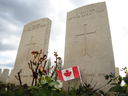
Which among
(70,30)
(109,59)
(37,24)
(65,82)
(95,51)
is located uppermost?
(37,24)

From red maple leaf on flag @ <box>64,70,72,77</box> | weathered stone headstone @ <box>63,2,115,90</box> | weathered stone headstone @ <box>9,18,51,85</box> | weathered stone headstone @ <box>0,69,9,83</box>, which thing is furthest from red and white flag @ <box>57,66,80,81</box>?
weathered stone headstone @ <box>0,69,9,83</box>

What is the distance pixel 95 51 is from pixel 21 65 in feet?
9.99

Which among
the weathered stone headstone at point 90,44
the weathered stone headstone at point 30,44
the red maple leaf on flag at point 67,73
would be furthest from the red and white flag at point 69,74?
the weathered stone headstone at point 30,44

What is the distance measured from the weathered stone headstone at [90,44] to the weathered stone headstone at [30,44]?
939 mm

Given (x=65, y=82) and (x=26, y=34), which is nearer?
(x=65, y=82)

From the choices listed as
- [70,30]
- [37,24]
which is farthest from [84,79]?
[37,24]

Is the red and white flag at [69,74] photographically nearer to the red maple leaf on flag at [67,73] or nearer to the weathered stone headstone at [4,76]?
the red maple leaf on flag at [67,73]

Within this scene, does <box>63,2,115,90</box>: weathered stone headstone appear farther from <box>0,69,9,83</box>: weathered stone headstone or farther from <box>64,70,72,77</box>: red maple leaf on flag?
<box>0,69,9,83</box>: weathered stone headstone

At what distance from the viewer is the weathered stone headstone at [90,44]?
282 cm

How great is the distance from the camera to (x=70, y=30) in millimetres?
3686

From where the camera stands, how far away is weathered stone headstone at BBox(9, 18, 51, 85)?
12.7ft

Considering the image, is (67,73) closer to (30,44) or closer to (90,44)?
(90,44)

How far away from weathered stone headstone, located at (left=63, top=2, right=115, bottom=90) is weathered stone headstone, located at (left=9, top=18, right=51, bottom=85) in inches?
36.9

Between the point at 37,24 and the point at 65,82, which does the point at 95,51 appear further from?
the point at 37,24
